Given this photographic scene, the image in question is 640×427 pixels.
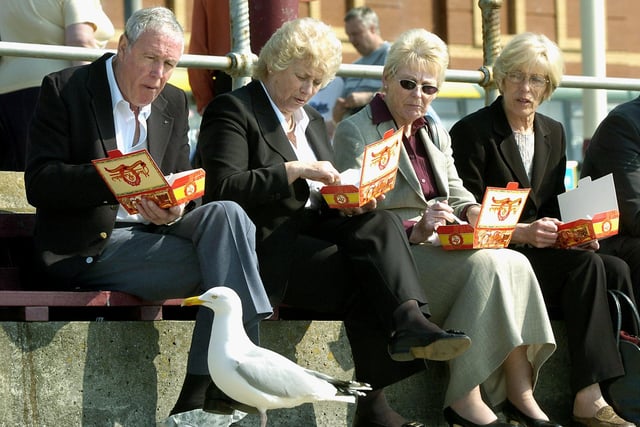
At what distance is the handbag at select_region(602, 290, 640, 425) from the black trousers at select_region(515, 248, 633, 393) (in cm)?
4

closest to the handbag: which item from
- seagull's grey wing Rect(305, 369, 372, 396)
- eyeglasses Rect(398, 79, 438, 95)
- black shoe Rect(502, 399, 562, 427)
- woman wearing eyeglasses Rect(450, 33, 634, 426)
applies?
woman wearing eyeglasses Rect(450, 33, 634, 426)

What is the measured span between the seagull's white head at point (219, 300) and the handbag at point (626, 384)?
181cm

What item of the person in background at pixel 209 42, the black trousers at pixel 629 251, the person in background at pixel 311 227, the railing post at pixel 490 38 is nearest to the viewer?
the person in background at pixel 311 227

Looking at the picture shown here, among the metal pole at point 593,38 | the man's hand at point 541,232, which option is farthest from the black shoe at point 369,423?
the metal pole at point 593,38

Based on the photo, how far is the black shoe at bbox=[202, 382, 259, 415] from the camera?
4.95 meters

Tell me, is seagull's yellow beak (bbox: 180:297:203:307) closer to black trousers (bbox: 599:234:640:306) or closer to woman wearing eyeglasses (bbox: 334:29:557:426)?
woman wearing eyeglasses (bbox: 334:29:557:426)

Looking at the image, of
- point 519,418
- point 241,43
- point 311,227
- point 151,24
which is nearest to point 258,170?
point 311,227

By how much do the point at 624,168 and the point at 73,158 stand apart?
98.9 inches

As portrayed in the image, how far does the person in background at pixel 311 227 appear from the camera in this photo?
5328 mm

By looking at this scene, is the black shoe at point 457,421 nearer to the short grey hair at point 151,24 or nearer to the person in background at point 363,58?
the short grey hair at point 151,24

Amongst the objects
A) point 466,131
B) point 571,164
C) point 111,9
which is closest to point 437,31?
point 111,9

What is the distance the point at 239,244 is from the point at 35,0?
2.02 meters

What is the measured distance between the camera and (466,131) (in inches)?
256

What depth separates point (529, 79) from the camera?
6.49 metres
